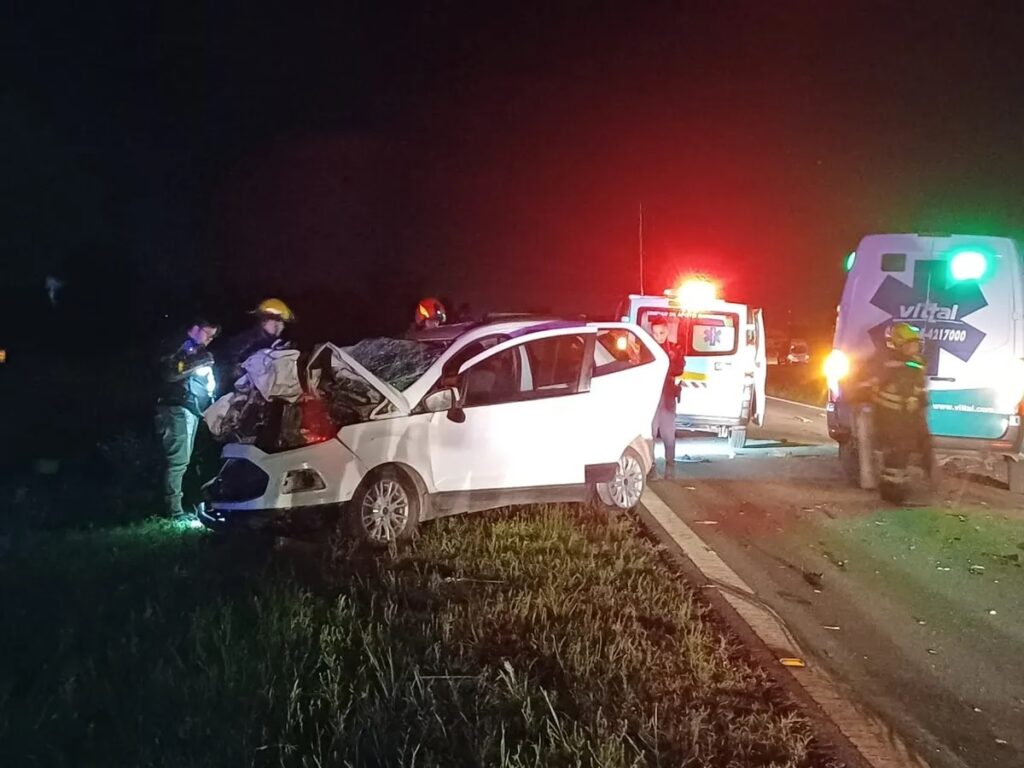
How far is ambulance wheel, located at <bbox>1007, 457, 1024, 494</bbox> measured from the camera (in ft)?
35.4

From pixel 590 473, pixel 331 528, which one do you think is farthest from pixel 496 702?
pixel 590 473

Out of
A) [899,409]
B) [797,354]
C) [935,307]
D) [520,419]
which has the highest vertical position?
[935,307]

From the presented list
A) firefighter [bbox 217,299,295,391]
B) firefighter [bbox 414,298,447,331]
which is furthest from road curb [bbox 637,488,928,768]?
firefighter [bbox 414,298,447,331]

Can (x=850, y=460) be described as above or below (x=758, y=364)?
below

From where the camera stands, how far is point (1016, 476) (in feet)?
35.7

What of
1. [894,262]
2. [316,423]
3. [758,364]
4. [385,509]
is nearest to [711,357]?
[758,364]

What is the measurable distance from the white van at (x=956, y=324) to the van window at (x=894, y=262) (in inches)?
0.4

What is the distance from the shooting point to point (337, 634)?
17.1 feet

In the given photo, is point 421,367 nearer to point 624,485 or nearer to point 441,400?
point 441,400

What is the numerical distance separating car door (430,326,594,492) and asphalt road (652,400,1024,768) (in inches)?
56.8

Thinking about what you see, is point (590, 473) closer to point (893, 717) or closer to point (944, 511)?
point (944, 511)

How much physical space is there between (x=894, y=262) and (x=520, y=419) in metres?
5.11

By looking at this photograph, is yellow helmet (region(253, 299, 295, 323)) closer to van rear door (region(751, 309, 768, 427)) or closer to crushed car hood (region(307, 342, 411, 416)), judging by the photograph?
crushed car hood (region(307, 342, 411, 416))

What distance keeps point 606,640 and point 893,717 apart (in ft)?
4.63
